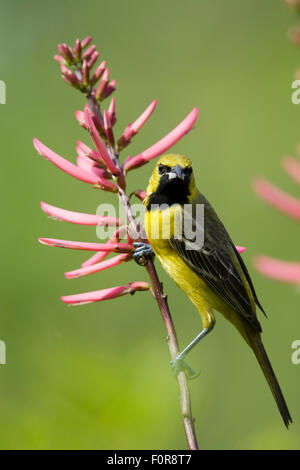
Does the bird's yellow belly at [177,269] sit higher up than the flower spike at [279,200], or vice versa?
the flower spike at [279,200]

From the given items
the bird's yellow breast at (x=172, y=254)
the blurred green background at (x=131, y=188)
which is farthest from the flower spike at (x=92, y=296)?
the bird's yellow breast at (x=172, y=254)

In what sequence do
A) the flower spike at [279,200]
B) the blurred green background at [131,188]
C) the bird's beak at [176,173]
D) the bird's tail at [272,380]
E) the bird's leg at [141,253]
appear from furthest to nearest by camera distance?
1. the bird's beak at [176,173]
2. the blurred green background at [131,188]
3. the bird's tail at [272,380]
4. the bird's leg at [141,253]
5. the flower spike at [279,200]

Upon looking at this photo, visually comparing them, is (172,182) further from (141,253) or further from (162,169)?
(141,253)

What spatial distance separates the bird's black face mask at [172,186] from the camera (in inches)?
86.4

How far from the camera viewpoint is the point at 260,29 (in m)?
6.94

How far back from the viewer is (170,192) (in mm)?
2318

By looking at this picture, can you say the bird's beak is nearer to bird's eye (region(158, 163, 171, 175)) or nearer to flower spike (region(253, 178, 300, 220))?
bird's eye (region(158, 163, 171, 175))

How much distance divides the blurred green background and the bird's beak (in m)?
0.54

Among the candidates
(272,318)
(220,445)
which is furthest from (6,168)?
(220,445)

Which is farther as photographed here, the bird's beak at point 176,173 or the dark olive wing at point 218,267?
the dark olive wing at point 218,267

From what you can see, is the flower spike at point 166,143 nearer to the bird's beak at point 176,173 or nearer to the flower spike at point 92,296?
the flower spike at point 92,296

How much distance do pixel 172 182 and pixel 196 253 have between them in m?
0.27

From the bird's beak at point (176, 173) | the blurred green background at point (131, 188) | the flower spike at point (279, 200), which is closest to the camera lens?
the flower spike at point (279, 200)

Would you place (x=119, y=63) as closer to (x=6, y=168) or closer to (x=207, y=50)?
(x=207, y=50)
